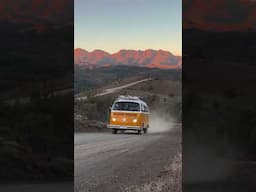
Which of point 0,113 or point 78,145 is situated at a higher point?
point 0,113

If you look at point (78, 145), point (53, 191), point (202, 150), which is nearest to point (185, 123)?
point (202, 150)

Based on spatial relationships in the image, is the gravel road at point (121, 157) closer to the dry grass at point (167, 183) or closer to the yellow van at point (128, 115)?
the dry grass at point (167, 183)

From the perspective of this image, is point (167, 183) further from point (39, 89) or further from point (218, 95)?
point (39, 89)

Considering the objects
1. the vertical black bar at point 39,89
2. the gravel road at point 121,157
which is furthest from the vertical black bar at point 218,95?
the gravel road at point 121,157

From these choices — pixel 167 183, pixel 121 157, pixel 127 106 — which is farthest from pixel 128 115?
pixel 167 183

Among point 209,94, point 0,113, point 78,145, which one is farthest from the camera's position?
point 78,145

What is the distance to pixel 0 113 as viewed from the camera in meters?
7.32

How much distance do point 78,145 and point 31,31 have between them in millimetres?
9060

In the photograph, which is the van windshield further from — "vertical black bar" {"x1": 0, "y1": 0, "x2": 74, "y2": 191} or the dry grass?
"vertical black bar" {"x1": 0, "y1": 0, "x2": 74, "y2": 191}

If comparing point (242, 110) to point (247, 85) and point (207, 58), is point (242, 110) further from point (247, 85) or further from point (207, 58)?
point (207, 58)

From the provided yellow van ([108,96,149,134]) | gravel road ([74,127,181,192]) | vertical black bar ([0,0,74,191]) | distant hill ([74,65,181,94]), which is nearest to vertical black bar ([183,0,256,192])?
vertical black bar ([0,0,74,191])

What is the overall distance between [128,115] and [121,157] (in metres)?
1.71

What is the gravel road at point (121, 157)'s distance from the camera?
13.9 m

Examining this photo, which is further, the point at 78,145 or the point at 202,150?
the point at 78,145
